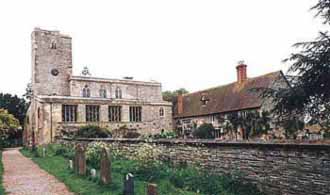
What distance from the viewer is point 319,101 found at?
8570 mm

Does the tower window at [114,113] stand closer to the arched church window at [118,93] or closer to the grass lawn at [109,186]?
the arched church window at [118,93]

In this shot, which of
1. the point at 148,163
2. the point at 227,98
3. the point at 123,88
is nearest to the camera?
the point at 148,163

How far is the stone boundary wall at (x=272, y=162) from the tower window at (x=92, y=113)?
27.8 metres

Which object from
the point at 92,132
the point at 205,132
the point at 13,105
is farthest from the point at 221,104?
the point at 13,105

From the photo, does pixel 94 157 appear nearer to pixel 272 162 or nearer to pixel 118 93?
pixel 272 162

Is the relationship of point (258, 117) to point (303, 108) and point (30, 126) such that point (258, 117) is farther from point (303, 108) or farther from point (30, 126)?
point (30, 126)

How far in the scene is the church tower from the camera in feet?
146

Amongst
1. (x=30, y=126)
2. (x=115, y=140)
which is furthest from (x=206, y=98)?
(x=115, y=140)

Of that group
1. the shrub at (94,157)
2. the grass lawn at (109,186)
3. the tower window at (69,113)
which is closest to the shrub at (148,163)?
the grass lawn at (109,186)

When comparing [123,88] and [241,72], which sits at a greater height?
[241,72]

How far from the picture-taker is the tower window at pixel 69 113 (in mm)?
37188

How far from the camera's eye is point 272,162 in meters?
9.05

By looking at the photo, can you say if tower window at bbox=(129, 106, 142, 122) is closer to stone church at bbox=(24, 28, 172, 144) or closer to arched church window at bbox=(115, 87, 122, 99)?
stone church at bbox=(24, 28, 172, 144)

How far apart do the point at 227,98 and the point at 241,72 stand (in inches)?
123
